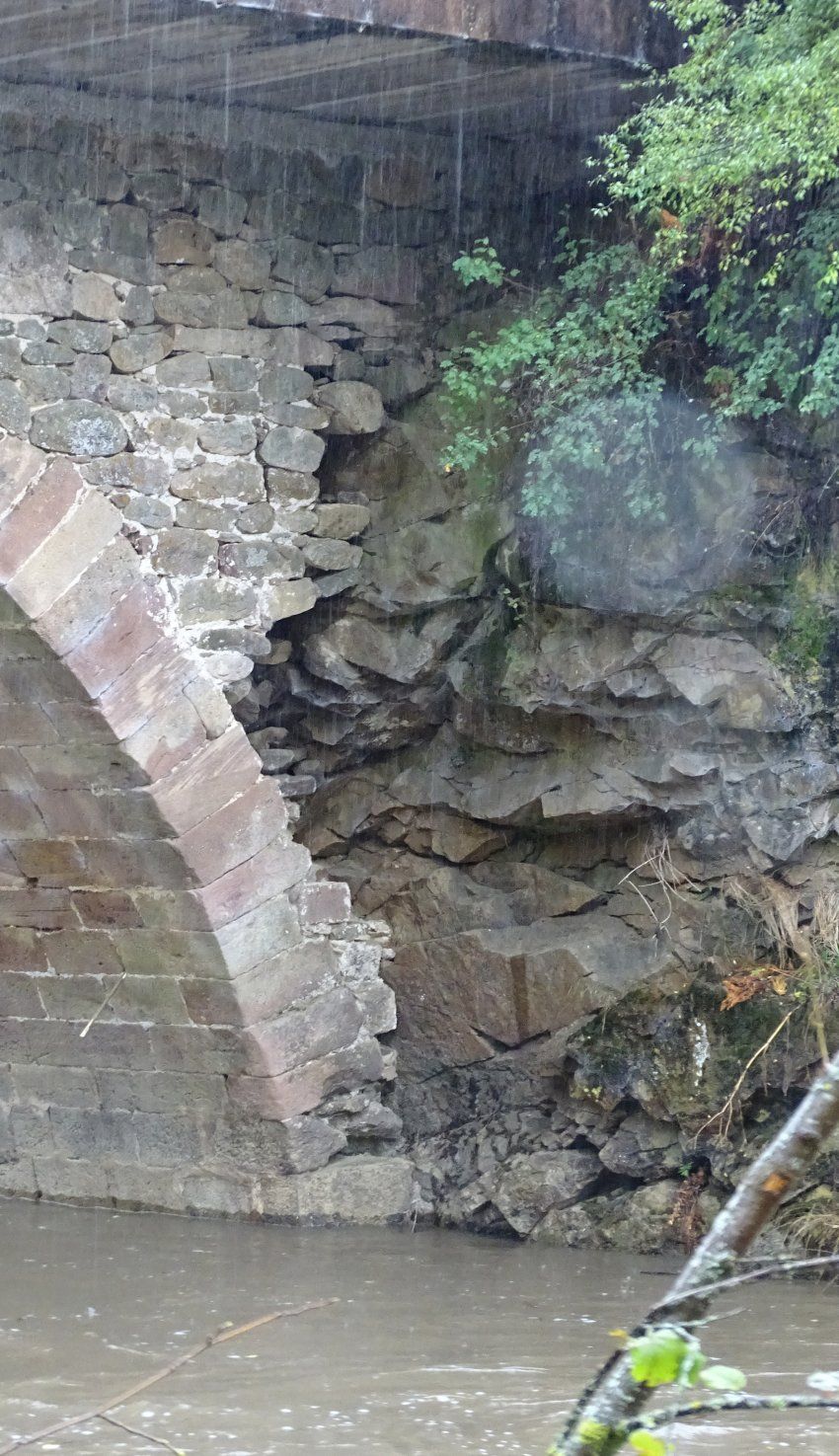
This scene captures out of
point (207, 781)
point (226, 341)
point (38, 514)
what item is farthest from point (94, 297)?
point (207, 781)

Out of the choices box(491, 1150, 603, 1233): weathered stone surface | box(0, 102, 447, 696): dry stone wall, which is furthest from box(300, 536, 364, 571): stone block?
box(491, 1150, 603, 1233): weathered stone surface

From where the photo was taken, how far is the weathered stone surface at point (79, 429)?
4.77 meters

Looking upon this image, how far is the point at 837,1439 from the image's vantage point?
3.35 meters

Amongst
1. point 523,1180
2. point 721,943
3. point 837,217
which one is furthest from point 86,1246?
point 837,217

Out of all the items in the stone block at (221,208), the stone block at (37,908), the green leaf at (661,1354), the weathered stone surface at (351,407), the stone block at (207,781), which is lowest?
the stone block at (37,908)

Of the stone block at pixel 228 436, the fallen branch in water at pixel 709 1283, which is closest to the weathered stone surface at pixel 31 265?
the stone block at pixel 228 436

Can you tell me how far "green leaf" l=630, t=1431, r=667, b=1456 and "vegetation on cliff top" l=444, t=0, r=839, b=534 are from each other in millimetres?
3850

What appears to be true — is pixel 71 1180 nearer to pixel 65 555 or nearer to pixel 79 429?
pixel 65 555

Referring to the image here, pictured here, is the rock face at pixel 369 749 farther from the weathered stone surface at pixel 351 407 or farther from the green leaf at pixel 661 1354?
the green leaf at pixel 661 1354

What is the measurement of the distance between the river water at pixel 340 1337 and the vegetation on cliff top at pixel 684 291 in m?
2.56

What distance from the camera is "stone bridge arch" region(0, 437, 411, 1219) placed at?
4797mm

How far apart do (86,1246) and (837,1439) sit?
9.46 ft

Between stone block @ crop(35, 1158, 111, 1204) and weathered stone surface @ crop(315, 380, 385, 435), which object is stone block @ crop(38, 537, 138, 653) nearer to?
weathered stone surface @ crop(315, 380, 385, 435)

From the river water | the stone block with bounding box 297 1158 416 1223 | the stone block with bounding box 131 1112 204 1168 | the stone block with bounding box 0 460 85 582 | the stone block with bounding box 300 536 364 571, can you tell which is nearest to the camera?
the river water
